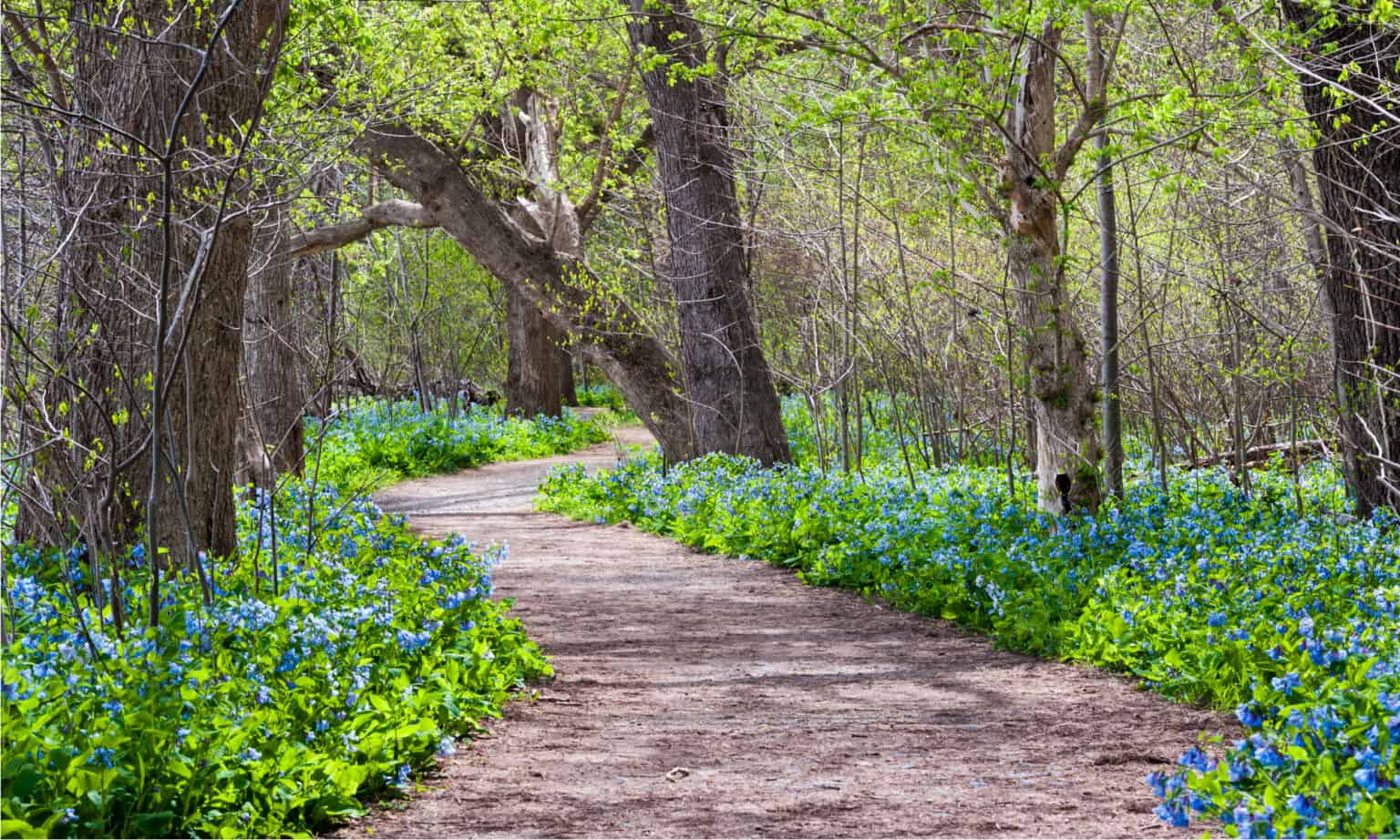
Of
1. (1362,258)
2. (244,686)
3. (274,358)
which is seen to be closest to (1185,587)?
(1362,258)

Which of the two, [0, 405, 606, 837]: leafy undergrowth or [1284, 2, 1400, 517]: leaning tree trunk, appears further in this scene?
[1284, 2, 1400, 517]: leaning tree trunk

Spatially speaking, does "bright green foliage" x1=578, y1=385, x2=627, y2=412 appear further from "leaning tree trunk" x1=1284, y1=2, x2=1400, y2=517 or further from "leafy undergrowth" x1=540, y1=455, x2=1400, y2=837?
"leaning tree trunk" x1=1284, y1=2, x2=1400, y2=517

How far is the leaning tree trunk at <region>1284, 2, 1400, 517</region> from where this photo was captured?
7.88m

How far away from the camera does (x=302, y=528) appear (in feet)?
25.1

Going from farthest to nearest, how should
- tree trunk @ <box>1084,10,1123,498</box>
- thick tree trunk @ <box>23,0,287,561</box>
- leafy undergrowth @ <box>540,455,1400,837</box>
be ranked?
tree trunk @ <box>1084,10,1123,498</box>
thick tree trunk @ <box>23,0,287,561</box>
leafy undergrowth @ <box>540,455,1400,837</box>

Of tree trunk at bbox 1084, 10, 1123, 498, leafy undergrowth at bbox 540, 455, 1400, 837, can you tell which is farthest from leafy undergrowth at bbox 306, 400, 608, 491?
tree trunk at bbox 1084, 10, 1123, 498

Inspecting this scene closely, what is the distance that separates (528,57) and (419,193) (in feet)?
6.19

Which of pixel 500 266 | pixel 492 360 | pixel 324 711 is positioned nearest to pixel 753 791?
pixel 324 711

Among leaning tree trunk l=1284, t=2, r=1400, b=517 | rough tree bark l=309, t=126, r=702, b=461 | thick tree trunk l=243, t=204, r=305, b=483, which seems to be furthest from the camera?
rough tree bark l=309, t=126, r=702, b=461

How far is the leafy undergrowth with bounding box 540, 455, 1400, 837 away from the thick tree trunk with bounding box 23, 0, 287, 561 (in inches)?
163

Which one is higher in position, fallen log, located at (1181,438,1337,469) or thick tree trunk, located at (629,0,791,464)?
thick tree trunk, located at (629,0,791,464)

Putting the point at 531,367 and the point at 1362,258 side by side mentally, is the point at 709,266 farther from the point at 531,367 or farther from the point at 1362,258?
the point at 531,367

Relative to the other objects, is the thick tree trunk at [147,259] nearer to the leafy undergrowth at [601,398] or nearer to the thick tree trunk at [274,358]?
the thick tree trunk at [274,358]

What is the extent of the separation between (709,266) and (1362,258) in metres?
6.47
